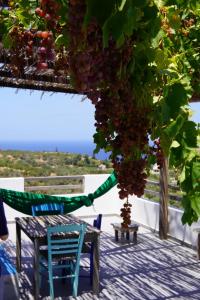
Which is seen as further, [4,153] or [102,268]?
[4,153]

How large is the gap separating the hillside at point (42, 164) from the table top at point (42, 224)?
9.42 m

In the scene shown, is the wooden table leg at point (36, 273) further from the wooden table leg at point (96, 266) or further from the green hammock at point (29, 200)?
the green hammock at point (29, 200)

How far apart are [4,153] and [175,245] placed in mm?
15545

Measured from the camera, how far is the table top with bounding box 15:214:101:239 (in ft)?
15.4

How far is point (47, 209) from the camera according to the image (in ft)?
20.4

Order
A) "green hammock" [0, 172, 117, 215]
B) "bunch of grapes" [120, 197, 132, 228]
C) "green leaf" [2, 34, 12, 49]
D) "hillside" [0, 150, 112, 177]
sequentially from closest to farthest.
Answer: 1. "bunch of grapes" [120, 197, 132, 228]
2. "green leaf" [2, 34, 12, 49]
3. "green hammock" [0, 172, 117, 215]
4. "hillside" [0, 150, 112, 177]

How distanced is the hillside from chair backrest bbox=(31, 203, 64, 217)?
8562 mm

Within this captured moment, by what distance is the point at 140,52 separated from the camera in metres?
1.09

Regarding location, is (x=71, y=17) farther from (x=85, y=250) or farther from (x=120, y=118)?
(x=85, y=250)

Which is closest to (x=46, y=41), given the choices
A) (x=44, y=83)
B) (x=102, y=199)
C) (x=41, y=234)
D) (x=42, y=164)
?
(x=41, y=234)

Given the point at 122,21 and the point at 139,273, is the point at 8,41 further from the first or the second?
the point at 139,273

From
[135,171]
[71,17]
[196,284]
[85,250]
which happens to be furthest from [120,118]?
[196,284]

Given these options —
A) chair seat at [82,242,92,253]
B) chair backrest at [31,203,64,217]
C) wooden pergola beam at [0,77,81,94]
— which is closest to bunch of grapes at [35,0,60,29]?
chair seat at [82,242,92,253]

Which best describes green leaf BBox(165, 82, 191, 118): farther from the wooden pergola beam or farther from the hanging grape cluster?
the wooden pergola beam
